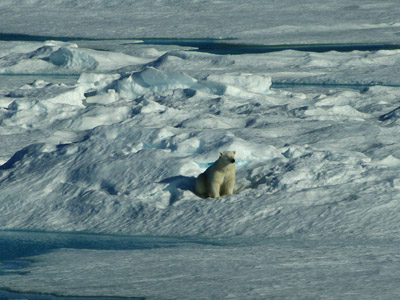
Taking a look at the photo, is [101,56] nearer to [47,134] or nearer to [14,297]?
[47,134]

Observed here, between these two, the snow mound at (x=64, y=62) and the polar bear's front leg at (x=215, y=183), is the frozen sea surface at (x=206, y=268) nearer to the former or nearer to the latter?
the polar bear's front leg at (x=215, y=183)

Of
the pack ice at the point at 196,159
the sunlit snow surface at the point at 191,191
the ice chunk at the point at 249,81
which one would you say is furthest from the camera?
the ice chunk at the point at 249,81

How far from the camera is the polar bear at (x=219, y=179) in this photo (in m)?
4.68

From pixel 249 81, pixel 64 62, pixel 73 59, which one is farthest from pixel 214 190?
pixel 64 62

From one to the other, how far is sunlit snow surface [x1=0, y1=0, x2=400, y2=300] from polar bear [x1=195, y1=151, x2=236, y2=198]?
0.09 m

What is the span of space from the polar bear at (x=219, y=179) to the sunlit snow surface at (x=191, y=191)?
0.09 m

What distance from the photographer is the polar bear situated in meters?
4.68

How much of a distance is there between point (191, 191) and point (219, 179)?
0.26 metres

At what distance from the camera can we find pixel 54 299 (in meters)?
3.20

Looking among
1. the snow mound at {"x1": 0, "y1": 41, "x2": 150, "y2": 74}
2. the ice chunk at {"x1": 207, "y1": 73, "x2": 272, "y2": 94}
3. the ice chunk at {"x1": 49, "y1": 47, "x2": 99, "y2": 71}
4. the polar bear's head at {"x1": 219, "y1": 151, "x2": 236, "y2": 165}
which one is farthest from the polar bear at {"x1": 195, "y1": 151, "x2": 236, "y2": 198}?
the ice chunk at {"x1": 49, "y1": 47, "x2": 99, "y2": 71}

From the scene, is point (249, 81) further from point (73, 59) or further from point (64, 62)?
point (64, 62)

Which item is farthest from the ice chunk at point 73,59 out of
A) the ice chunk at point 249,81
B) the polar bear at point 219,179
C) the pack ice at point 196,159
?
the polar bear at point 219,179

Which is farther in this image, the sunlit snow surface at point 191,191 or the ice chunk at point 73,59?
the ice chunk at point 73,59

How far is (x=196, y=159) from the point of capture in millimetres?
5449
